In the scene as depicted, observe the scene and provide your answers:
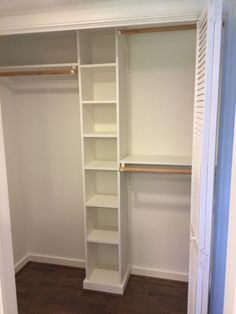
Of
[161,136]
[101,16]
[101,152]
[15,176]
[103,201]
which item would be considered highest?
[101,16]

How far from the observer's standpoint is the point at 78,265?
3119mm

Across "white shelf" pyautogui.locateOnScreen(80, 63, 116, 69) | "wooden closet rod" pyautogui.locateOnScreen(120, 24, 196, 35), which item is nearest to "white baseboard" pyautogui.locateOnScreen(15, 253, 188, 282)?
"white shelf" pyautogui.locateOnScreen(80, 63, 116, 69)

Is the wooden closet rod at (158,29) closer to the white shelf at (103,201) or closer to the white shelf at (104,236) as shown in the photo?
the white shelf at (103,201)

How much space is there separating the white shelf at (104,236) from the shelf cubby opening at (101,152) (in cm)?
70

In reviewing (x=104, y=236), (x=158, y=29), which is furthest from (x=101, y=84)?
(x=104, y=236)

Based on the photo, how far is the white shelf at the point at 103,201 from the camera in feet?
8.62

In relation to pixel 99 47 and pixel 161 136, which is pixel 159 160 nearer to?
pixel 161 136

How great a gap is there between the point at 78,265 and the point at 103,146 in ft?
4.46

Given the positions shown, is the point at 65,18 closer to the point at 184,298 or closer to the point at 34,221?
the point at 34,221

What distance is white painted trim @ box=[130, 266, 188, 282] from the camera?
2840mm

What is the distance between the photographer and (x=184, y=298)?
2.60 metres

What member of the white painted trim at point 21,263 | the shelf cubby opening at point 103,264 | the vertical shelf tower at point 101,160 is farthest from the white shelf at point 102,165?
the white painted trim at point 21,263

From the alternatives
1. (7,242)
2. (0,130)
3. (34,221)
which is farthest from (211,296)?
(34,221)

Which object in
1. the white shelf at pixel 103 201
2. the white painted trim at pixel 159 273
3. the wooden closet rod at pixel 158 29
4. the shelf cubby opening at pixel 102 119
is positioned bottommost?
the white painted trim at pixel 159 273
